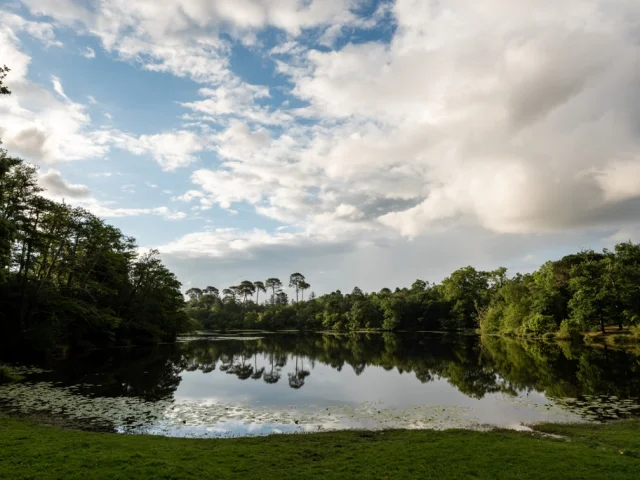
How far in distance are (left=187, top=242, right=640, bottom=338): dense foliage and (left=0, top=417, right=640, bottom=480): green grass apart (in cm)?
5098

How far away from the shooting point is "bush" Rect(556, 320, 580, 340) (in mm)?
58906

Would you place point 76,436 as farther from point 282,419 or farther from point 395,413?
point 395,413

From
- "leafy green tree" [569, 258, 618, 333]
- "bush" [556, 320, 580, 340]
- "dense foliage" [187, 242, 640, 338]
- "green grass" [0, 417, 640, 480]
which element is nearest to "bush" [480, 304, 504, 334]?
"dense foliage" [187, 242, 640, 338]

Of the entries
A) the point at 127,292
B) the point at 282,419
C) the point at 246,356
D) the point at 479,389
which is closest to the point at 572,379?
the point at 479,389

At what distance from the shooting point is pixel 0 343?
113ft

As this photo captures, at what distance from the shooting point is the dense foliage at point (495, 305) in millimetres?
54722

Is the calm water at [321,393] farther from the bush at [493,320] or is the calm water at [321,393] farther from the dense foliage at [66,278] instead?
the bush at [493,320]

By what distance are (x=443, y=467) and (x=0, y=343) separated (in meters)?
39.7

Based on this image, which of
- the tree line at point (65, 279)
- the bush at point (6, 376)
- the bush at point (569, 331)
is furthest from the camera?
the bush at point (569, 331)

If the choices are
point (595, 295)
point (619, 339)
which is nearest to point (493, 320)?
point (595, 295)

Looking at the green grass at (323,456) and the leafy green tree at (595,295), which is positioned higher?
the leafy green tree at (595,295)

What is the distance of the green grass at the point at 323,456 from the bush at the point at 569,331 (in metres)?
54.5

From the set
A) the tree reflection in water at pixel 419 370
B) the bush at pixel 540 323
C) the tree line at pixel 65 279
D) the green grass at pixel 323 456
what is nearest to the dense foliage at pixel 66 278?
the tree line at pixel 65 279

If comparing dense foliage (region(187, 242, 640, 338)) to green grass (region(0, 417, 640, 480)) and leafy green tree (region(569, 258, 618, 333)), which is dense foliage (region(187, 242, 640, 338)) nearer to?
leafy green tree (region(569, 258, 618, 333))
